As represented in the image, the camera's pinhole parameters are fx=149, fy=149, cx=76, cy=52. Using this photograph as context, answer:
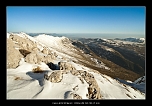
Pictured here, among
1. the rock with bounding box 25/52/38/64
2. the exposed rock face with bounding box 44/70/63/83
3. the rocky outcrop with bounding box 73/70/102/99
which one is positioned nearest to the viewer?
the rocky outcrop with bounding box 73/70/102/99

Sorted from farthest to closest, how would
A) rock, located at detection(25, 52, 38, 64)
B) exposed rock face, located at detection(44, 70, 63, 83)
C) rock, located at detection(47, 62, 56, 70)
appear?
1. rock, located at detection(47, 62, 56, 70)
2. rock, located at detection(25, 52, 38, 64)
3. exposed rock face, located at detection(44, 70, 63, 83)

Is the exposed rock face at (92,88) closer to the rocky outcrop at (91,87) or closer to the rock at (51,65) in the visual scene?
the rocky outcrop at (91,87)

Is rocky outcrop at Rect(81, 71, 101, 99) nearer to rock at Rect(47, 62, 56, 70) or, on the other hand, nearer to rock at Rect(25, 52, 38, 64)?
rock at Rect(47, 62, 56, 70)

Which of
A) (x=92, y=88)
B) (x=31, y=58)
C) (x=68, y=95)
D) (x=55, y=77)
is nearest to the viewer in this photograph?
(x=68, y=95)

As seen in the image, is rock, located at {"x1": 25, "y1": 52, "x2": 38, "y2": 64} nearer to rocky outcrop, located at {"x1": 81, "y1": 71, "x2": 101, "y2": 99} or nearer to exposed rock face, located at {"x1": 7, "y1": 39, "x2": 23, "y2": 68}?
exposed rock face, located at {"x1": 7, "y1": 39, "x2": 23, "y2": 68}

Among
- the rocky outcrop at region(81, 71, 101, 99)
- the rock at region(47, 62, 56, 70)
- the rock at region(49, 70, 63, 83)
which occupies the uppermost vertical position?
the rock at region(47, 62, 56, 70)

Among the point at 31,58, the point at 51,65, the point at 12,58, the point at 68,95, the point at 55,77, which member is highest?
the point at 12,58

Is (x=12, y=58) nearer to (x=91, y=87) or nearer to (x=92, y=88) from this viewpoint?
(x=91, y=87)

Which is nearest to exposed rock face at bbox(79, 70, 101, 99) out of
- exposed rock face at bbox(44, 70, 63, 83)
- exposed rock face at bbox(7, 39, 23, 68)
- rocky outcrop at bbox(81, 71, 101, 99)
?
rocky outcrop at bbox(81, 71, 101, 99)

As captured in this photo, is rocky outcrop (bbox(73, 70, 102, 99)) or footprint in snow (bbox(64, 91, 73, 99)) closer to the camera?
footprint in snow (bbox(64, 91, 73, 99))

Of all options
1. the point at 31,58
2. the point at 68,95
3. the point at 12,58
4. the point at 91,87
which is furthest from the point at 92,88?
the point at 31,58

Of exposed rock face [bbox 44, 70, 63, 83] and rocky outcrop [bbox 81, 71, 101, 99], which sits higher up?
exposed rock face [bbox 44, 70, 63, 83]
